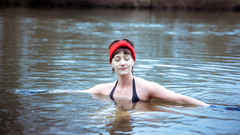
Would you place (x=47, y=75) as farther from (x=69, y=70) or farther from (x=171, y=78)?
(x=171, y=78)

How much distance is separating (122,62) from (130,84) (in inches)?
18.7

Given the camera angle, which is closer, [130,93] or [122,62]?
[122,62]

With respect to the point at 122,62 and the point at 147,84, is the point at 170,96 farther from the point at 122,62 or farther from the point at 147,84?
the point at 122,62

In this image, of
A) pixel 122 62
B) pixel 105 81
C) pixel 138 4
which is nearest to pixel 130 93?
pixel 122 62

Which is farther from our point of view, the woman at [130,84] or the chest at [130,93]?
the chest at [130,93]

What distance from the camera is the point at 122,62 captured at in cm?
479

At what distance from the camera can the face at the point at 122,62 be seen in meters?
4.82

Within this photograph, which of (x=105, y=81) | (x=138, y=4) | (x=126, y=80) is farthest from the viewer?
(x=138, y=4)

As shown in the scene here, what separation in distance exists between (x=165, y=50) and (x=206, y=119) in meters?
5.80

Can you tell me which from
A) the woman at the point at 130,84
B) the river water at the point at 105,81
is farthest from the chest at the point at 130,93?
the river water at the point at 105,81

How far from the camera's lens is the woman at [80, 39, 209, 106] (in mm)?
4840

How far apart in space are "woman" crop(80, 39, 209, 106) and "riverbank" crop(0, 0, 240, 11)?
2492 centimetres

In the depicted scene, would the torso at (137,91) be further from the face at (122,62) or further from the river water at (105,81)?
the face at (122,62)

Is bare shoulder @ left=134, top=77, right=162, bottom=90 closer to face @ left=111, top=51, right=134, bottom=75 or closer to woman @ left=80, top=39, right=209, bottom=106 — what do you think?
woman @ left=80, top=39, right=209, bottom=106
